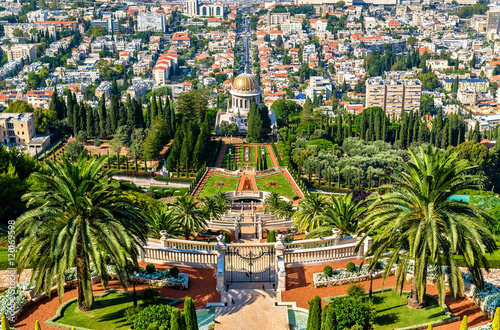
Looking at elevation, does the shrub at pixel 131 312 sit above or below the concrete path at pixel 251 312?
above

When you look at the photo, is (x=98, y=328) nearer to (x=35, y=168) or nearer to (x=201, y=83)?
(x=35, y=168)

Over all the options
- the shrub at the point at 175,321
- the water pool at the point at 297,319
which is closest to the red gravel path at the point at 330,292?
→ the water pool at the point at 297,319

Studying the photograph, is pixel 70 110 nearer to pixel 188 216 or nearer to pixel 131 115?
pixel 131 115

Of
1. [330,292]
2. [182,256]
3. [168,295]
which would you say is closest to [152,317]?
[168,295]

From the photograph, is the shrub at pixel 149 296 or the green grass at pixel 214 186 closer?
the shrub at pixel 149 296

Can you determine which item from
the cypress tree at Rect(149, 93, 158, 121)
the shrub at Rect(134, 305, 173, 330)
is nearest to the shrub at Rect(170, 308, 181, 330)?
the shrub at Rect(134, 305, 173, 330)

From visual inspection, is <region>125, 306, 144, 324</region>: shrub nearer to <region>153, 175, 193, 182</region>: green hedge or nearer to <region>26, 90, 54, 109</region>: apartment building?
<region>153, 175, 193, 182</region>: green hedge

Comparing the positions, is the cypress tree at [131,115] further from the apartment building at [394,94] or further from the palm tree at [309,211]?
the apartment building at [394,94]

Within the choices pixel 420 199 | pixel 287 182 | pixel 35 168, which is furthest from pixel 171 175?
pixel 420 199

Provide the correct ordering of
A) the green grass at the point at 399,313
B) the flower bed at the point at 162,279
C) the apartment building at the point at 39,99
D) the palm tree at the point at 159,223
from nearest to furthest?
the green grass at the point at 399,313 < the flower bed at the point at 162,279 < the palm tree at the point at 159,223 < the apartment building at the point at 39,99
